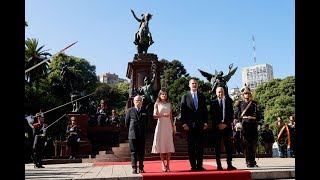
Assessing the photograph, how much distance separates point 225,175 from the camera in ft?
23.1

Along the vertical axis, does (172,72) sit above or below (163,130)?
above

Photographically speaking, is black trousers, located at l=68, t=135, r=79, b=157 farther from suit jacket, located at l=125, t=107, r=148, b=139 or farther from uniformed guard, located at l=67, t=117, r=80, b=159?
suit jacket, located at l=125, t=107, r=148, b=139

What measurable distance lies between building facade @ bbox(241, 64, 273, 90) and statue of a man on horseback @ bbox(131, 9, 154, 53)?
153705 mm

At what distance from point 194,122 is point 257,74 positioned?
176 m

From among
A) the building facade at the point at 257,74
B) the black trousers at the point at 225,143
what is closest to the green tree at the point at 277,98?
the black trousers at the point at 225,143

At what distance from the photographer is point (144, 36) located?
77.4 feet

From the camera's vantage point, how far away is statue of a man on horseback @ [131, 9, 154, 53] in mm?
23578

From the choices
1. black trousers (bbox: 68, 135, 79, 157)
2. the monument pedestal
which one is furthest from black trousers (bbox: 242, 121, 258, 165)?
the monument pedestal

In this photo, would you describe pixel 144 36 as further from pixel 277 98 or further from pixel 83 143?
pixel 277 98

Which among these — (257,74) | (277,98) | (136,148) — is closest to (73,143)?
(136,148)

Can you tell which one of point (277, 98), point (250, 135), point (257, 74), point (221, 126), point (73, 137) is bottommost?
point (73, 137)
